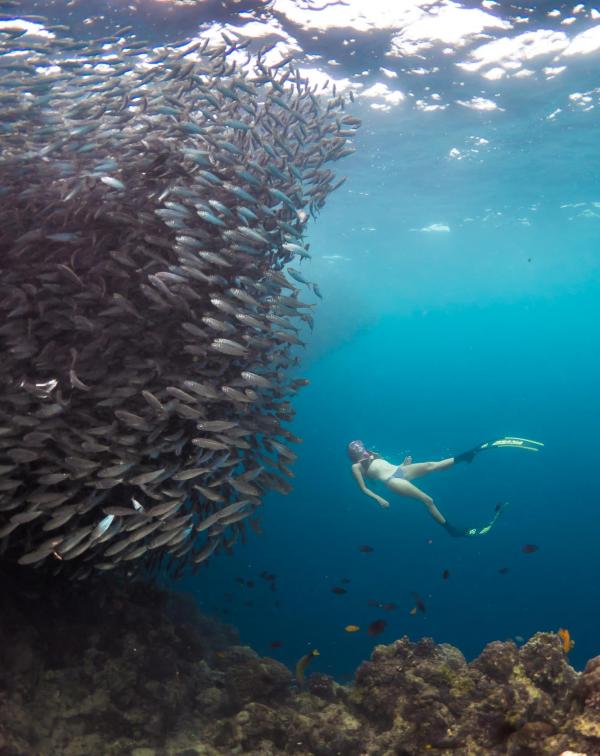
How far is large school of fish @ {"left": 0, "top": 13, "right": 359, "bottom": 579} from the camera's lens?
638 cm

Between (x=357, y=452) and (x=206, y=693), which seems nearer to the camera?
(x=206, y=693)

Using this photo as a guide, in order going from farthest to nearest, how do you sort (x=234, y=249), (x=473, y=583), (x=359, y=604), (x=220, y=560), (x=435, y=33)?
(x=473, y=583), (x=359, y=604), (x=220, y=560), (x=435, y=33), (x=234, y=249)

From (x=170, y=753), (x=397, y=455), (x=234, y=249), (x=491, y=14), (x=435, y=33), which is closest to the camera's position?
(x=170, y=753)

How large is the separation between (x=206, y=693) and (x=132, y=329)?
19.8ft

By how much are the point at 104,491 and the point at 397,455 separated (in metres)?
39.3

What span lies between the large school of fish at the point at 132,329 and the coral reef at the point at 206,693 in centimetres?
121

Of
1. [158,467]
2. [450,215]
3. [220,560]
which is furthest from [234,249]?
[450,215]

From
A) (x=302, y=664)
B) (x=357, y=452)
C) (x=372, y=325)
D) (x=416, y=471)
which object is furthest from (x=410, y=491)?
(x=372, y=325)

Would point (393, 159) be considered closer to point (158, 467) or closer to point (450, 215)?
point (450, 215)

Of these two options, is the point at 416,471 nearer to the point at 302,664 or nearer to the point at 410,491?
the point at 410,491

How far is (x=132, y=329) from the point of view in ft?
23.9

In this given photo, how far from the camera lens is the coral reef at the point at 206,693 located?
580cm

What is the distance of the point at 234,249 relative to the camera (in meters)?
7.66

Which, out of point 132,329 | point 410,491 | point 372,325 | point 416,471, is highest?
point 132,329
